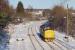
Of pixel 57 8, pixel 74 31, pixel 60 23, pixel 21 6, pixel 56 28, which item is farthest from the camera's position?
pixel 21 6

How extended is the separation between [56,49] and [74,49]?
5.35 ft

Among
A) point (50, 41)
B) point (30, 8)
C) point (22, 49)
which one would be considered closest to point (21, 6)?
point (30, 8)

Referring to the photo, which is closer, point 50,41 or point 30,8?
point 50,41

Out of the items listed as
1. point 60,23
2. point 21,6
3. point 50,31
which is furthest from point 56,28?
point 21,6

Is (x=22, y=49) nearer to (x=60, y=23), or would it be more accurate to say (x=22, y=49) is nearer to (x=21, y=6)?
(x=60, y=23)

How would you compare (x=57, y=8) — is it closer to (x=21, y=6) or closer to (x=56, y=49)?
(x=56, y=49)

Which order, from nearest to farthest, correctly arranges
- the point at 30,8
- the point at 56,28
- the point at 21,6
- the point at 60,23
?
the point at 60,23 < the point at 56,28 < the point at 21,6 < the point at 30,8

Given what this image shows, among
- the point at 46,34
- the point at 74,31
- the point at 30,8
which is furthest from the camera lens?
the point at 30,8

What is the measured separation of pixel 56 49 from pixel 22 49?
3.12 metres

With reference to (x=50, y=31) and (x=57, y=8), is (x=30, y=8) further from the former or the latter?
(x=50, y=31)

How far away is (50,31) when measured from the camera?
35.8 metres

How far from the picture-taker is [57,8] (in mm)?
79188

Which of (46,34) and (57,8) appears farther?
(57,8)

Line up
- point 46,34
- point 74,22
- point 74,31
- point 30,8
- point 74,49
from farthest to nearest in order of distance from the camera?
point 30,8
point 74,22
point 74,31
point 46,34
point 74,49
